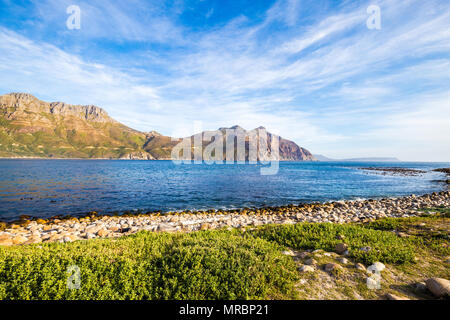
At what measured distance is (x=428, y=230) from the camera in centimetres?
1202

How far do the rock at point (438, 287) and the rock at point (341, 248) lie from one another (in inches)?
114

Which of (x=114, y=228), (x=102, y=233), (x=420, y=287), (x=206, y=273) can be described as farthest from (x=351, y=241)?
(x=114, y=228)

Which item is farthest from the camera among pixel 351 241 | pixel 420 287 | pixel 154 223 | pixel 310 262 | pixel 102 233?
pixel 154 223

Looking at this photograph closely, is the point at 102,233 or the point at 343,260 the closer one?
the point at 343,260

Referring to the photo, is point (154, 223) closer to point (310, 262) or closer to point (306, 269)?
point (310, 262)

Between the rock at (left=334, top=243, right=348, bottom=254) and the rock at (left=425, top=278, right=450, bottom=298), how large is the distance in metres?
2.90

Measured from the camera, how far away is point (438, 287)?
18.6ft

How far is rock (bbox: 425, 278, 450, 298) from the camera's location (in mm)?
5492

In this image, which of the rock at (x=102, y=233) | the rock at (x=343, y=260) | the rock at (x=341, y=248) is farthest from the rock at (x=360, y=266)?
the rock at (x=102, y=233)

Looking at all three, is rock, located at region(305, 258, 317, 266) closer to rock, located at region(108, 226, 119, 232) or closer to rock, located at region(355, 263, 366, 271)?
rock, located at region(355, 263, 366, 271)

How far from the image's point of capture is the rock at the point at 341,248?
8758 millimetres

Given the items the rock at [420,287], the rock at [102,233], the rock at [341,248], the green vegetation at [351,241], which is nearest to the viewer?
the rock at [420,287]

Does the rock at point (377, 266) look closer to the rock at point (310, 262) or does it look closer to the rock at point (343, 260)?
the rock at point (343, 260)

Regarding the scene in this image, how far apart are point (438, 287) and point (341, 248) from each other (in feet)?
11.0
